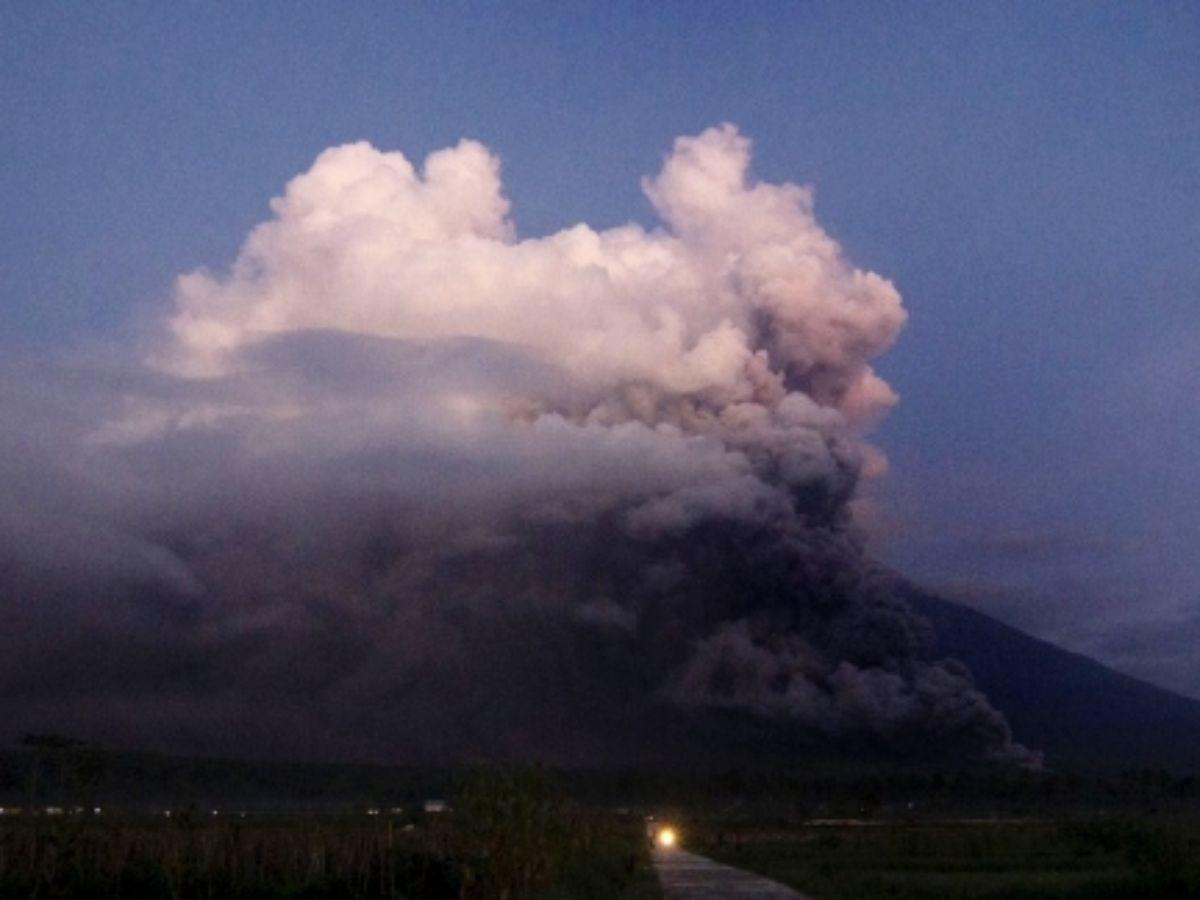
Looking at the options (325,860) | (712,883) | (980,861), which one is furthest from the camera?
(980,861)

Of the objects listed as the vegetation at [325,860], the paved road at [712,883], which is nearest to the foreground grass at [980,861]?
the paved road at [712,883]

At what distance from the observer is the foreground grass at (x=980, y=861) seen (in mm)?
44906

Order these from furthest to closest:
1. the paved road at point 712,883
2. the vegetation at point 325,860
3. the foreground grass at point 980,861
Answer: the foreground grass at point 980,861 → the paved road at point 712,883 → the vegetation at point 325,860

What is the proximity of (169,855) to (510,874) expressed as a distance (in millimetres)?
8697

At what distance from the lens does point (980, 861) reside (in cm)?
6316

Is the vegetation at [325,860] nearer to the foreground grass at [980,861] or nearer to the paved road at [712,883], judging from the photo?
the paved road at [712,883]

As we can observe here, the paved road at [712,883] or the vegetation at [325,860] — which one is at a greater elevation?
the vegetation at [325,860]

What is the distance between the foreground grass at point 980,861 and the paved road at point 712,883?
3.65 ft

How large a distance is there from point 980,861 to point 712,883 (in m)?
21.7

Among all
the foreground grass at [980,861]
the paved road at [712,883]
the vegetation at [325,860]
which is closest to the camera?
the vegetation at [325,860]

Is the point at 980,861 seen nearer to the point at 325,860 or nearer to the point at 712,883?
the point at 712,883

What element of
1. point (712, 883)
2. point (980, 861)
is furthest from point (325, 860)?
point (980, 861)

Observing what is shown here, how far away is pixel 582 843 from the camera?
162 feet

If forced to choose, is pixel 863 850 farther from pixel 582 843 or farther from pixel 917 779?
pixel 917 779
